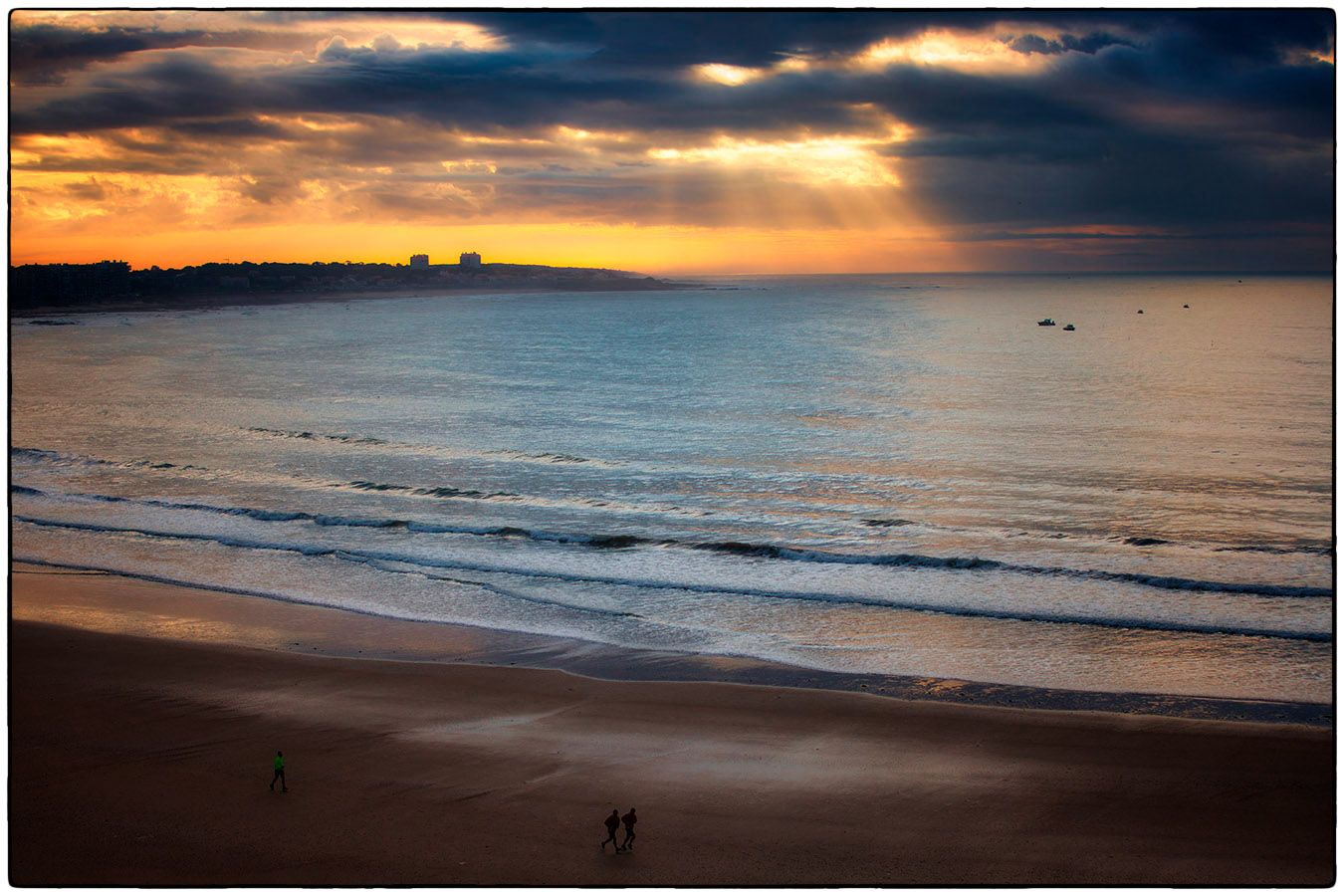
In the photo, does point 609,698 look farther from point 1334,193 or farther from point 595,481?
point 595,481

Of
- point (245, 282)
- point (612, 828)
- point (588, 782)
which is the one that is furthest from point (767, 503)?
point (245, 282)

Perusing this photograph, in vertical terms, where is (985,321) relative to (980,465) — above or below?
above

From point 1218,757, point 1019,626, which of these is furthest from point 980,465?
point 1218,757

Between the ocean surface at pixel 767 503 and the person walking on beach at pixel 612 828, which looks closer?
the person walking on beach at pixel 612 828

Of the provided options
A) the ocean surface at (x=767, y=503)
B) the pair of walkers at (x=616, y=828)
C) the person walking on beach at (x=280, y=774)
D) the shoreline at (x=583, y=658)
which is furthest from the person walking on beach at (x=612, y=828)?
the ocean surface at (x=767, y=503)

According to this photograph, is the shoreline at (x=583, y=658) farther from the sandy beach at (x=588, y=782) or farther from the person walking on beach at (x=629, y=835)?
the person walking on beach at (x=629, y=835)

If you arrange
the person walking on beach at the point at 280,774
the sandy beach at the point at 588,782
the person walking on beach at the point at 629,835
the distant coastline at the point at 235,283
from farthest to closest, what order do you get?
1. the distant coastline at the point at 235,283
2. the person walking on beach at the point at 280,774
3. the person walking on beach at the point at 629,835
4. the sandy beach at the point at 588,782
